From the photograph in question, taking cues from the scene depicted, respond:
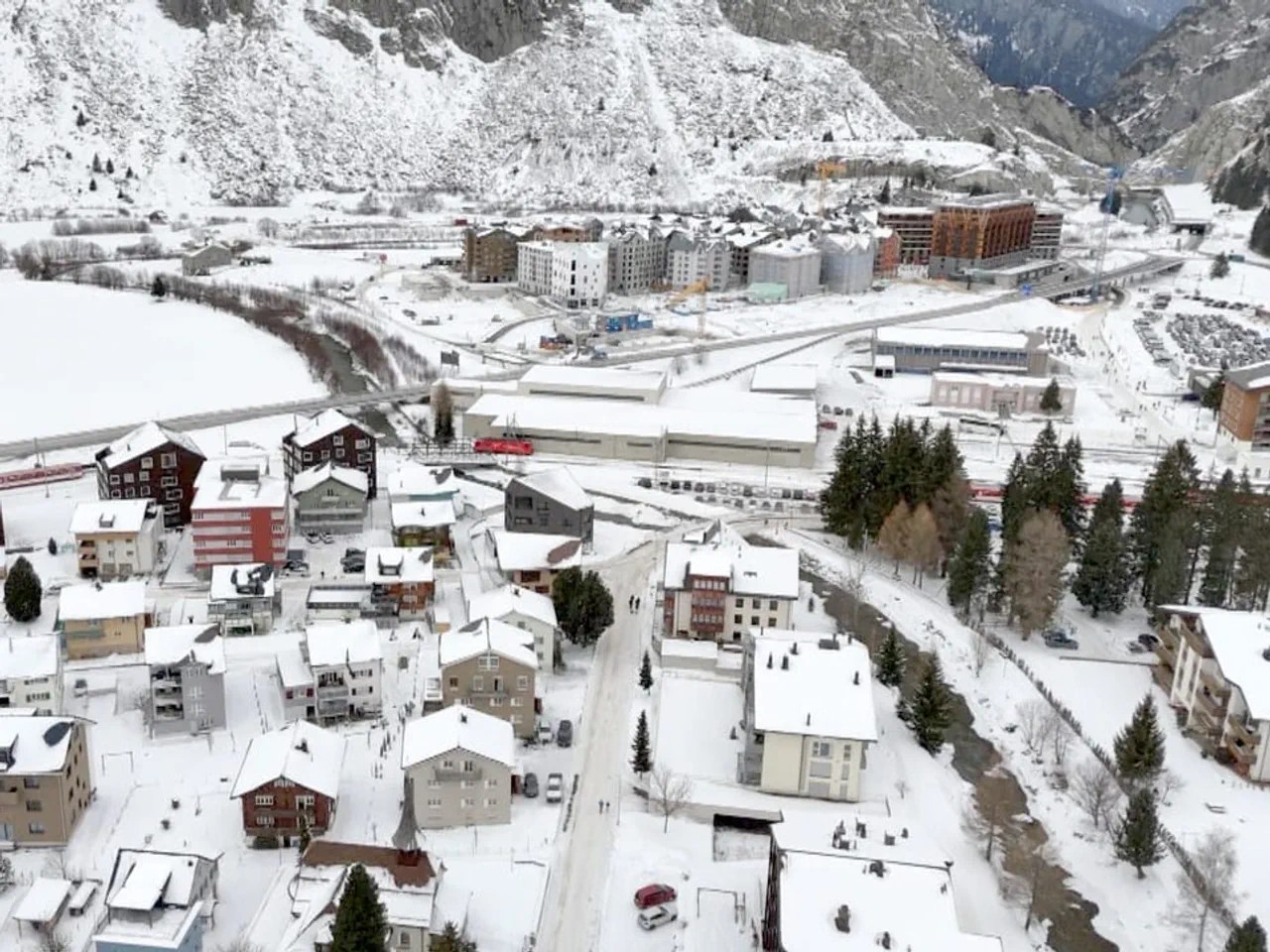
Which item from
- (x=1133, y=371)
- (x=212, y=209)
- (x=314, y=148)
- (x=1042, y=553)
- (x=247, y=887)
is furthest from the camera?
(x=314, y=148)

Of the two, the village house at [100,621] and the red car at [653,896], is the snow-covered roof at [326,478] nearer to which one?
the village house at [100,621]

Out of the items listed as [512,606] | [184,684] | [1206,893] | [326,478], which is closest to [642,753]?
[512,606]

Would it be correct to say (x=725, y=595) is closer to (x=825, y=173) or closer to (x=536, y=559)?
(x=536, y=559)

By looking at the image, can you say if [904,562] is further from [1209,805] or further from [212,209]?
[212,209]

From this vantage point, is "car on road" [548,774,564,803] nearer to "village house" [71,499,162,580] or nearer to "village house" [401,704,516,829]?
"village house" [401,704,516,829]

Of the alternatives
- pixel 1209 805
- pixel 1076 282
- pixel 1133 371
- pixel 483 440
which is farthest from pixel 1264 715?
pixel 1076 282

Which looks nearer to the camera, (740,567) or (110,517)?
(740,567)
